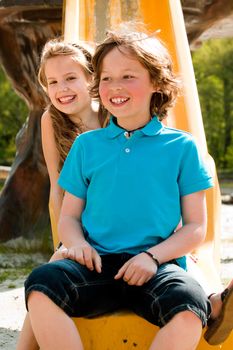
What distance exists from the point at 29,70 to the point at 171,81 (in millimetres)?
3121

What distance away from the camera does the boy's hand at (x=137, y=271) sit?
6.46 feet

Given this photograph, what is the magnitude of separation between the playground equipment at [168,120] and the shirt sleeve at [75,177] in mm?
336

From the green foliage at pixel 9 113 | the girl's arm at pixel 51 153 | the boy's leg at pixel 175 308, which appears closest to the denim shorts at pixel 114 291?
the boy's leg at pixel 175 308

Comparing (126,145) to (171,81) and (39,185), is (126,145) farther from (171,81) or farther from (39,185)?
(39,185)

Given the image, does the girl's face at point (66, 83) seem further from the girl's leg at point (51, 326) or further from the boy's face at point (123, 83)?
the girl's leg at point (51, 326)

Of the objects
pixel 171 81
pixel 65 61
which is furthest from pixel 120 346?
pixel 65 61

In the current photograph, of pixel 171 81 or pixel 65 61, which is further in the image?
pixel 65 61

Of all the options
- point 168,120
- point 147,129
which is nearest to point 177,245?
point 147,129

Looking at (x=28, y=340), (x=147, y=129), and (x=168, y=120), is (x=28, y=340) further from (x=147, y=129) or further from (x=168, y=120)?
(x=168, y=120)

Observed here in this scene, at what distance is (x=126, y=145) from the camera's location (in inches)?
84.9

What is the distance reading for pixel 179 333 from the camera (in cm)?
186

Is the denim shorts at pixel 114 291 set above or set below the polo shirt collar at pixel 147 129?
below

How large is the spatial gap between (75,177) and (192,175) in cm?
31

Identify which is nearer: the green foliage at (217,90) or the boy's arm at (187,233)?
the boy's arm at (187,233)
